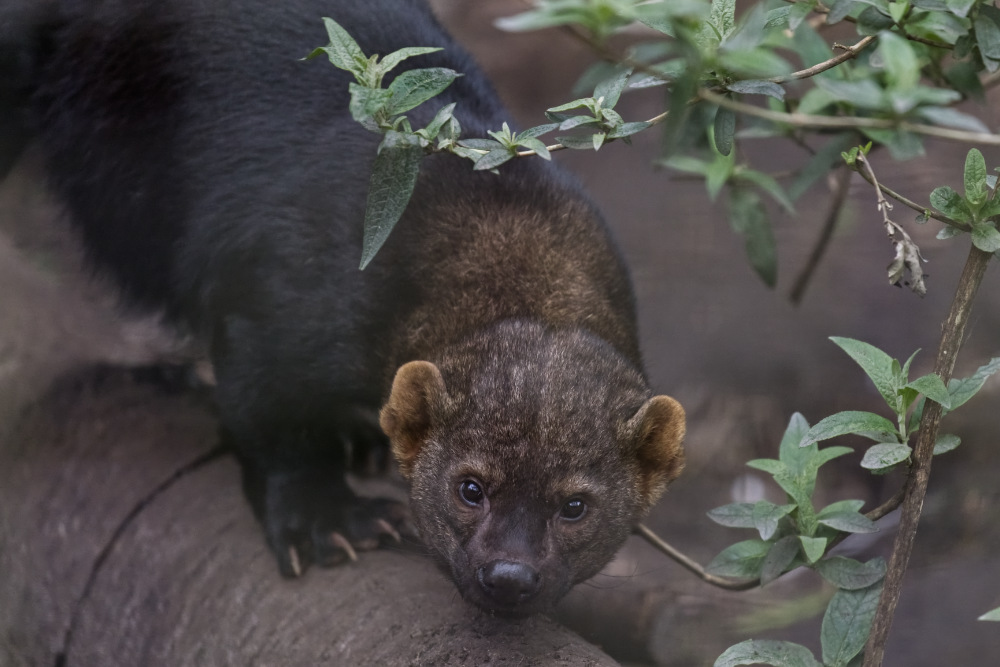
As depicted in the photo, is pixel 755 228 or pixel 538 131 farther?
pixel 755 228

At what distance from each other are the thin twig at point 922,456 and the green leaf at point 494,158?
1266 mm

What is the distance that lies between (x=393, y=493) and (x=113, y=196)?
1931mm

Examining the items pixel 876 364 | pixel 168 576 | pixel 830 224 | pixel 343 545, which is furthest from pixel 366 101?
pixel 830 224

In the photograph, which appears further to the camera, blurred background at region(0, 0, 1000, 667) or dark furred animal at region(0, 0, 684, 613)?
blurred background at region(0, 0, 1000, 667)

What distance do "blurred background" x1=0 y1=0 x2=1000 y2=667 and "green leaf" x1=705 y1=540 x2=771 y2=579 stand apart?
34.5 inches

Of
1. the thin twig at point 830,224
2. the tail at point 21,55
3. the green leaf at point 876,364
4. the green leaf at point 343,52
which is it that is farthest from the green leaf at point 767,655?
the tail at point 21,55

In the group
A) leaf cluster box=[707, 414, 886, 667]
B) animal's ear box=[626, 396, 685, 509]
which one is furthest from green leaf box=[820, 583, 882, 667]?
animal's ear box=[626, 396, 685, 509]

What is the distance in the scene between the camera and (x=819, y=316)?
7.18 meters

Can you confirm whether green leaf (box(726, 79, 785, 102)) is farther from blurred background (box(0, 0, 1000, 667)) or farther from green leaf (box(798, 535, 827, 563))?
blurred background (box(0, 0, 1000, 667))

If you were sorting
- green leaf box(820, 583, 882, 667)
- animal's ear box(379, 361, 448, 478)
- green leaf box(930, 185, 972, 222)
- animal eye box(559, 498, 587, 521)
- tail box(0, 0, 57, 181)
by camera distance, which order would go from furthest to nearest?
1. tail box(0, 0, 57, 181)
2. animal's ear box(379, 361, 448, 478)
3. animal eye box(559, 498, 587, 521)
4. green leaf box(820, 583, 882, 667)
5. green leaf box(930, 185, 972, 222)

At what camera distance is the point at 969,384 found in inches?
106

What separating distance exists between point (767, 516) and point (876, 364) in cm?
54

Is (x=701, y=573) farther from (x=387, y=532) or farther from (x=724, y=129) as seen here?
(x=724, y=129)

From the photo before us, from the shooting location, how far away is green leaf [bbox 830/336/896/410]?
281cm
